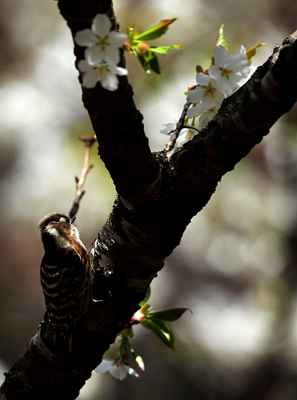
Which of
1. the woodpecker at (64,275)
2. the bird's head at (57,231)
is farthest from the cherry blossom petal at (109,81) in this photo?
the bird's head at (57,231)

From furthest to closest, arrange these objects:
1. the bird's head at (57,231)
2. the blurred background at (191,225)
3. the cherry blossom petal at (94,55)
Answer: the blurred background at (191,225) < the bird's head at (57,231) < the cherry blossom petal at (94,55)

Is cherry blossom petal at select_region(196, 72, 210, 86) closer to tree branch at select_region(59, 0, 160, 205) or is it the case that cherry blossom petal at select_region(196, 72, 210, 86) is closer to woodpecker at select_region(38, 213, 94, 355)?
tree branch at select_region(59, 0, 160, 205)

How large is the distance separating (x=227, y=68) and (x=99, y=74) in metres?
0.29

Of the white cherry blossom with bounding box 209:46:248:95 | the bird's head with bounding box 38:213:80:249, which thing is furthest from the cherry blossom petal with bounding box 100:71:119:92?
the bird's head with bounding box 38:213:80:249

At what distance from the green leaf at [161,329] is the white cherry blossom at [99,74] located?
721 mm

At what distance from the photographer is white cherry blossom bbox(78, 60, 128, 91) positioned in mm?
428

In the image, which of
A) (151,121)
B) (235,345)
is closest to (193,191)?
(151,121)

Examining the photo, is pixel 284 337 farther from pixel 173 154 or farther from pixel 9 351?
pixel 173 154

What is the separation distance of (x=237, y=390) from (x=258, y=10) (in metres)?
2.32

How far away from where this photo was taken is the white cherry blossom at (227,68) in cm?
64

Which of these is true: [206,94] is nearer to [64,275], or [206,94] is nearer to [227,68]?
[227,68]

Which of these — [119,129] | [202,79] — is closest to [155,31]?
[202,79]

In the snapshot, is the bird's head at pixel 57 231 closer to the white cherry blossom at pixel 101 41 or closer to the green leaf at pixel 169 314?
the green leaf at pixel 169 314

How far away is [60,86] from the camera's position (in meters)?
2.45
